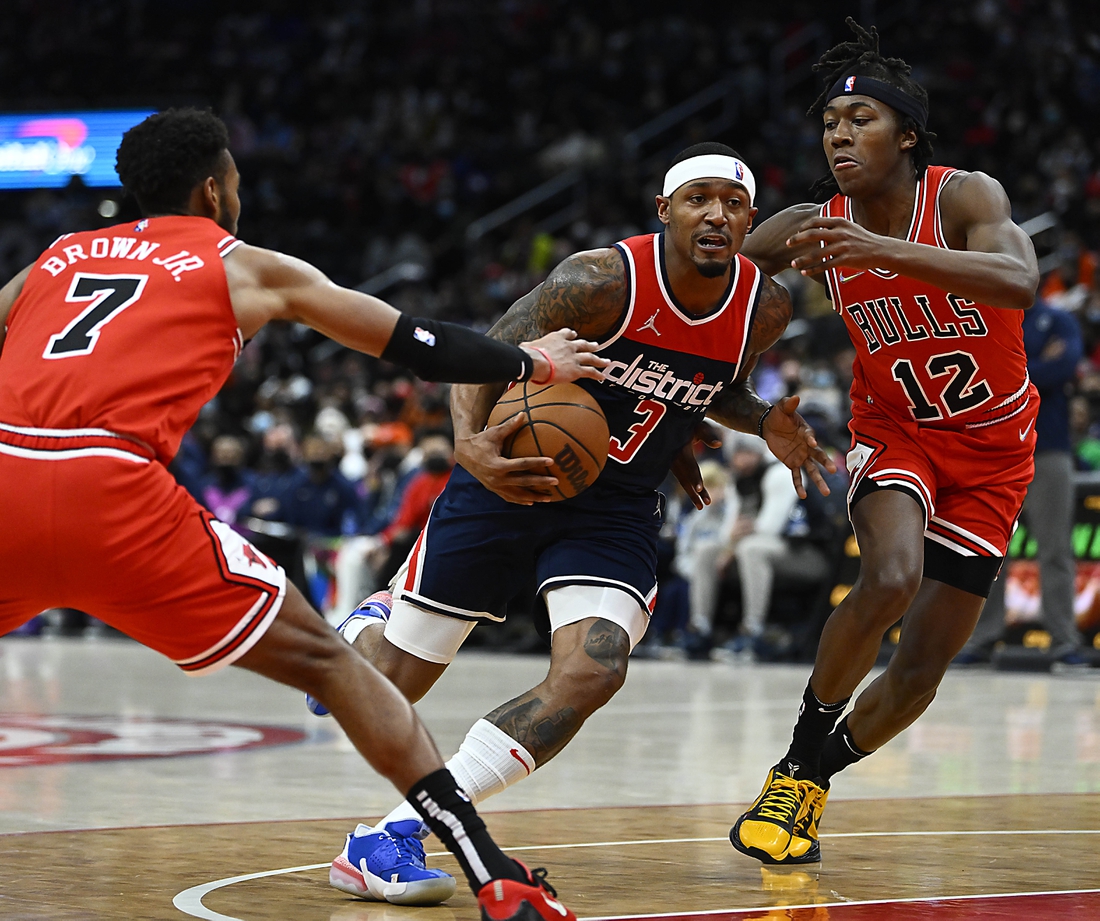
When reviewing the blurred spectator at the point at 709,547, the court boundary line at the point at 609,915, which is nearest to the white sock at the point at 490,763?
the court boundary line at the point at 609,915

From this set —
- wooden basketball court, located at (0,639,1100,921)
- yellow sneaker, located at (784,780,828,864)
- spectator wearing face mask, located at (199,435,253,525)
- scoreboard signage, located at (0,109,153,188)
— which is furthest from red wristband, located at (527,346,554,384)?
scoreboard signage, located at (0,109,153,188)

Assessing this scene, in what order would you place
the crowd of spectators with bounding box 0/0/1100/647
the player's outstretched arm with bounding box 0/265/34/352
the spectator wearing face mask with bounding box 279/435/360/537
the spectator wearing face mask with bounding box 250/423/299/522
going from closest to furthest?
1. the player's outstretched arm with bounding box 0/265/34/352
2. the spectator wearing face mask with bounding box 279/435/360/537
3. the spectator wearing face mask with bounding box 250/423/299/522
4. the crowd of spectators with bounding box 0/0/1100/647

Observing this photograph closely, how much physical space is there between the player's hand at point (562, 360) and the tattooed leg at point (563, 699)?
2.55 ft

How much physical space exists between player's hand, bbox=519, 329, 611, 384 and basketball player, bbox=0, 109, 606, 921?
0.37 feet

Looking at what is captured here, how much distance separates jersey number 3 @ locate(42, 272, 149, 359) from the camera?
11.6 feet

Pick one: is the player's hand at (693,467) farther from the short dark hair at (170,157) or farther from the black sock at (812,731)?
the short dark hair at (170,157)

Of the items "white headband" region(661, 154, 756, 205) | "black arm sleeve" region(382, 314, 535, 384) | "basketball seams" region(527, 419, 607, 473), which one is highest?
"white headband" region(661, 154, 756, 205)

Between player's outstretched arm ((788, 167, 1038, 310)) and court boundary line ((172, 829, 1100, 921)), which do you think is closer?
court boundary line ((172, 829, 1100, 921))

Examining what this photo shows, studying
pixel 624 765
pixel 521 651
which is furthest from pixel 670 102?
pixel 624 765

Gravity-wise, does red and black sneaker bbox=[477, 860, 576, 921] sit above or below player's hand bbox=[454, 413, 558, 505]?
below

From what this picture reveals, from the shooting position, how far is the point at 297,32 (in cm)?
2744

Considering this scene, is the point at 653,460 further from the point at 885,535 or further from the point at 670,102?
the point at 670,102

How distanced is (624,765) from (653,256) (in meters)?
2.87

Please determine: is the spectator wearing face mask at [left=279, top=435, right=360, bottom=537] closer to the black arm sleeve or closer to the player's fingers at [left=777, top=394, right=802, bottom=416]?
the player's fingers at [left=777, top=394, right=802, bottom=416]
